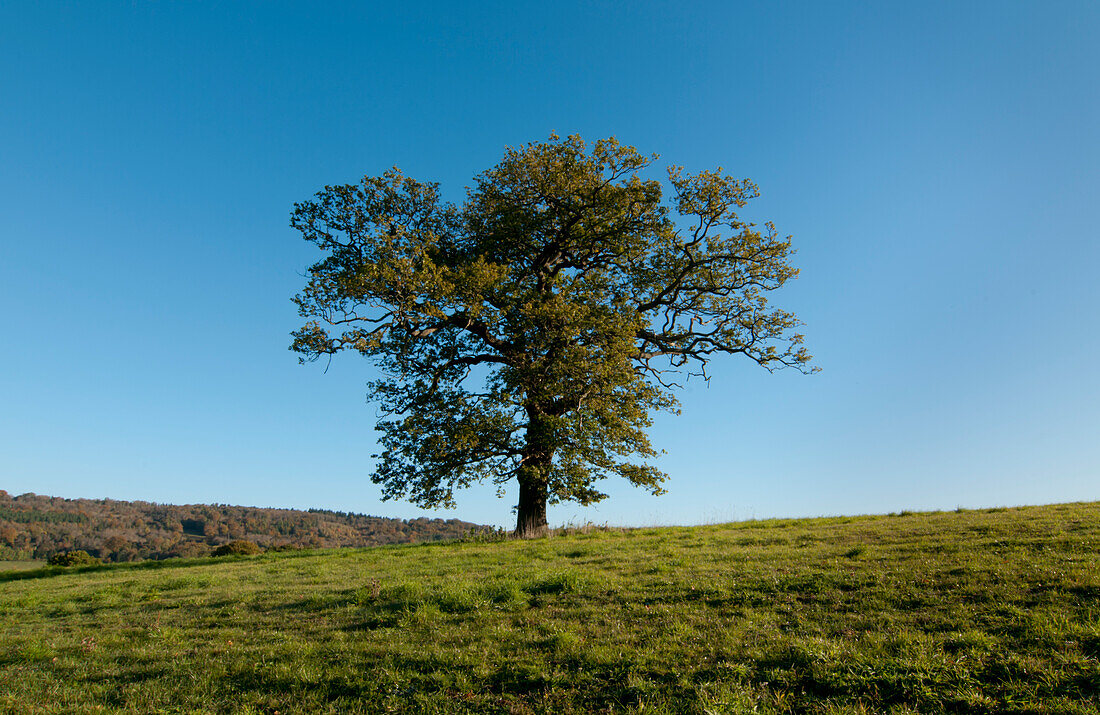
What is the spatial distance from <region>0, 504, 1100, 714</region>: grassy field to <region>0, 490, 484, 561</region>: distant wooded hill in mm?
85625

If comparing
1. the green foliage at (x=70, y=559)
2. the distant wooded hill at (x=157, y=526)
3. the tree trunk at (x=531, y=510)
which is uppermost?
the tree trunk at (x=531, y=510)

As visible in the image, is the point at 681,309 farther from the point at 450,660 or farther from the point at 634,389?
the point at 450,660

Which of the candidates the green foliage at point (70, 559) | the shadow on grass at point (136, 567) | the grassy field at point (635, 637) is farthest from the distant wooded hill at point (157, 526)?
the grassy field at point (635, 637)

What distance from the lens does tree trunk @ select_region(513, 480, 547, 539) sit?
26.5m

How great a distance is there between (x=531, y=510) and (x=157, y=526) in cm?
13369

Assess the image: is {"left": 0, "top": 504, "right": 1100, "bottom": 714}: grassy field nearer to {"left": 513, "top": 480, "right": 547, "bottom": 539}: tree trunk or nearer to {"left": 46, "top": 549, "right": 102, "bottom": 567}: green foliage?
{"left": 513, "top": 480, "right": 547, "bottom": 539}: tree trunk

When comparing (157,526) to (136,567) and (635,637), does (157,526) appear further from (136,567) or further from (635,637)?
(635,637)

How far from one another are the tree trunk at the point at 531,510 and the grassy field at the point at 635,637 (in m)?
9.96

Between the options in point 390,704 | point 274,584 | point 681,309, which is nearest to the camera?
point 390,704

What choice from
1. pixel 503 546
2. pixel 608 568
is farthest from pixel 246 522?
pixel 608 568

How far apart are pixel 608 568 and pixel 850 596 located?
238 inches

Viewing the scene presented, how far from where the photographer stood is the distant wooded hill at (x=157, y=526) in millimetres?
101438

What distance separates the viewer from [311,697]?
8.47 meters

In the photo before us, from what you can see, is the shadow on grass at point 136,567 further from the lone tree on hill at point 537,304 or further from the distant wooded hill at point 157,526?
the distant wooded hill at point 157,526
